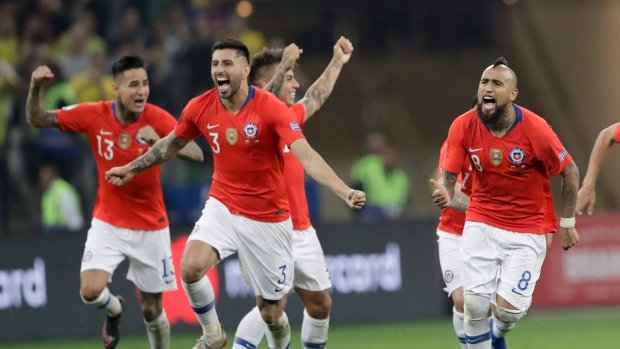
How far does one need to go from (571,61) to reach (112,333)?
45.2ft

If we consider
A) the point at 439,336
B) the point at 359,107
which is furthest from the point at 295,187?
the point at 359,107

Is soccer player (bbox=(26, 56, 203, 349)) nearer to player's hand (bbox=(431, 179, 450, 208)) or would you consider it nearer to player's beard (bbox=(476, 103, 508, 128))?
player's hand (bbox=(431, 179, 450, 208))

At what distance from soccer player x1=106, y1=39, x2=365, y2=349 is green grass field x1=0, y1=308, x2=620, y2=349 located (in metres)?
3.62

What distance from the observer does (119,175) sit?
9.37 m

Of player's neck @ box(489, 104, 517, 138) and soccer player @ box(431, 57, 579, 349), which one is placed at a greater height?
player's neck @ box(489, 104, 517, 138)

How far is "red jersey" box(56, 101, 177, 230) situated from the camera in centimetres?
1051

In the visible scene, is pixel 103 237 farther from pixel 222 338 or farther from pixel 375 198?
pixel 375 198

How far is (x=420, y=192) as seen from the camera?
20.6 metres

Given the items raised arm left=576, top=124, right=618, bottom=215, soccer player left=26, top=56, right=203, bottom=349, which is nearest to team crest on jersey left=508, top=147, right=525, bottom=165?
raised arm left=576, top=124, right=618, bottom=215

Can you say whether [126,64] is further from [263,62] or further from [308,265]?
[308,265]

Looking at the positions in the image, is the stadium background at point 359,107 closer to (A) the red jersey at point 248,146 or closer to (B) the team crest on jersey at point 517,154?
(A) the red jersey at point 248,146

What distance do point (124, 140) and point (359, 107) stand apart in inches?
458

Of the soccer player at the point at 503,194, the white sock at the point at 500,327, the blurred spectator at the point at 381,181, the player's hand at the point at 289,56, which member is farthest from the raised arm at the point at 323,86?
the blurred spectator at the point at 381,181

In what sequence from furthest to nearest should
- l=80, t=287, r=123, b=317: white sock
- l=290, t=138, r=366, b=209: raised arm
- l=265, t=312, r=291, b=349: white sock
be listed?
l=80, t=287, r=123, b=317: white sock, l=265, t=312, r=291, b=349: white sock, l=290, t=138, r=366, b=209: raised arm
